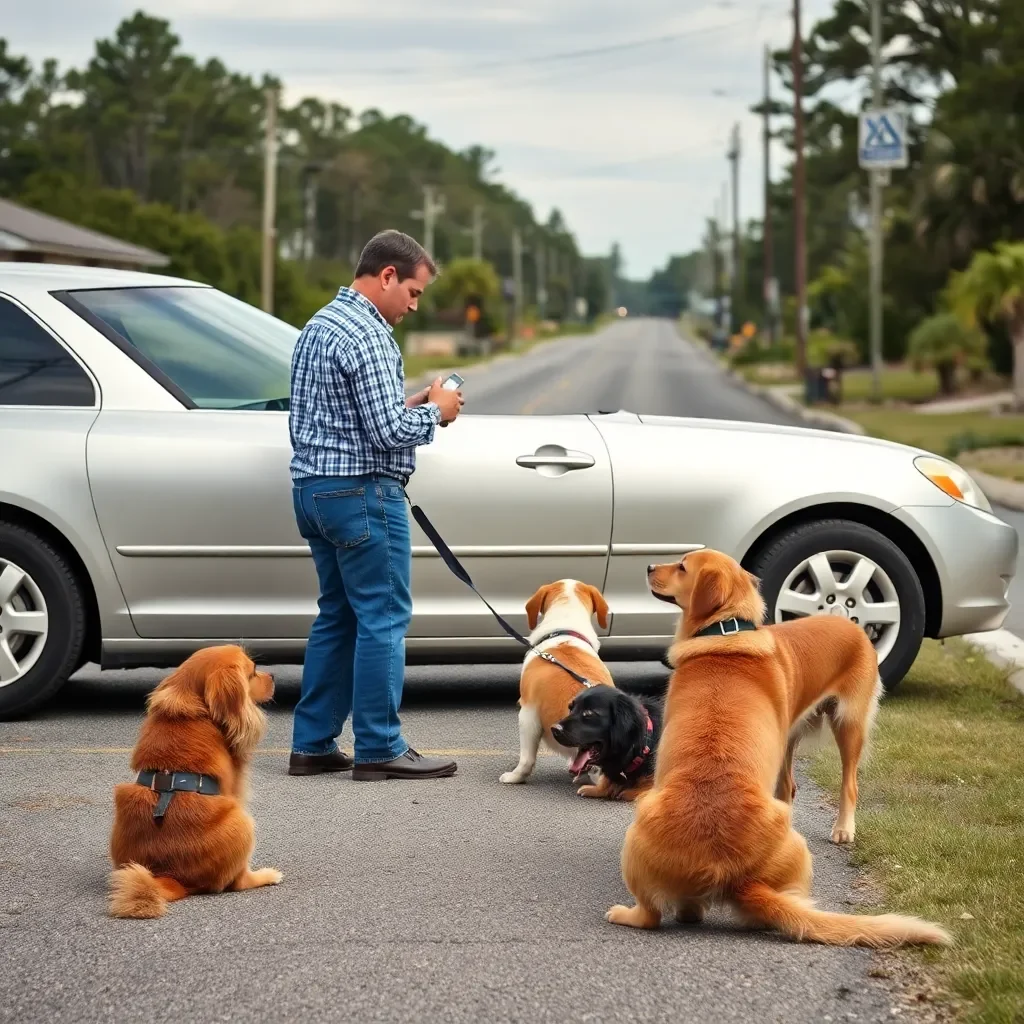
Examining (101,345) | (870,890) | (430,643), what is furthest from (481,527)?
(870,890)

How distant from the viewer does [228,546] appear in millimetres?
7555

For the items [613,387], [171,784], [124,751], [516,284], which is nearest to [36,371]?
[124,751]

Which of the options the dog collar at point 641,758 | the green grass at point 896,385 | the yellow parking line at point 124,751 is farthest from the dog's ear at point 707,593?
the green grass at point 896,385

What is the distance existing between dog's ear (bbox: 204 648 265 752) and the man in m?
1.34

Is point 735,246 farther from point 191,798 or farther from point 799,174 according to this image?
point 191,798

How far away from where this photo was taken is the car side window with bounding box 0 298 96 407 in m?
7.77

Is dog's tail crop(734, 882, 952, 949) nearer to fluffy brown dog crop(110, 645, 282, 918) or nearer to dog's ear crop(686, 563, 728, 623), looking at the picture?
dog's ear crop(686, 563, 728, 623)

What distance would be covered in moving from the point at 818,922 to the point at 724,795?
390 millimetres

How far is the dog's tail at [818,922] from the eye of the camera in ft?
14.9

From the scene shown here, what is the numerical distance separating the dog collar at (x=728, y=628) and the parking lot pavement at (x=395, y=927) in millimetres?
774

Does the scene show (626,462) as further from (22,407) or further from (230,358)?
(22,407)

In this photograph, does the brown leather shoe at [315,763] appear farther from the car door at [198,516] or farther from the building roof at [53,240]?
the building roof at [53,240]

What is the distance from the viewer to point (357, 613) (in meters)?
6.59

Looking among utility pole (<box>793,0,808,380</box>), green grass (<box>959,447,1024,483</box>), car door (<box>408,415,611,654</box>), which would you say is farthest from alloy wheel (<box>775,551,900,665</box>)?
utility pole (<box>793,0,808,380</box>)
